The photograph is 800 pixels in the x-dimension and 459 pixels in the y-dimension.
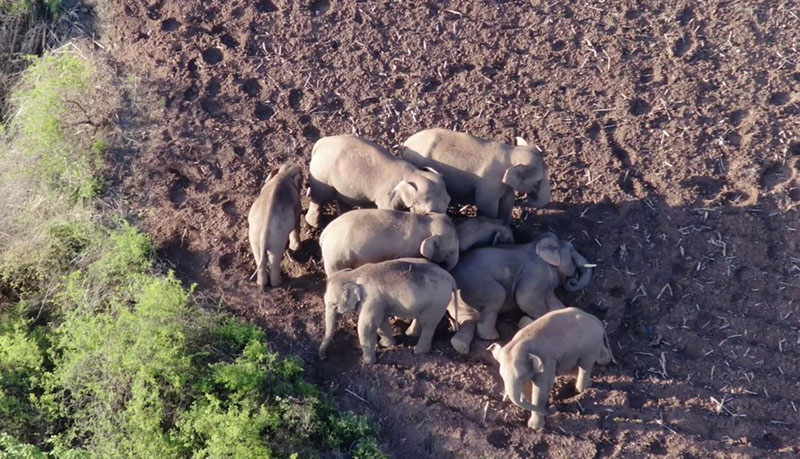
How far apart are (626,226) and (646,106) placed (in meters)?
1.76

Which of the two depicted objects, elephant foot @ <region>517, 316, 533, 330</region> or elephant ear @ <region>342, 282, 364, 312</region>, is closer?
elephant ear @ <region>342, 282, 364, 312</region>

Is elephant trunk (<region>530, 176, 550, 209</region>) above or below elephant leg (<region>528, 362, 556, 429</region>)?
above

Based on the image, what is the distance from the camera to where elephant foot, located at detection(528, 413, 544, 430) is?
24.7 feet

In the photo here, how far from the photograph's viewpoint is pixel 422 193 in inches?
328

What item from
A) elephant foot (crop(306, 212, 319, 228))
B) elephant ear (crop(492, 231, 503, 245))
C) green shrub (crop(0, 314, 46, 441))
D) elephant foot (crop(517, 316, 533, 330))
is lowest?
green shrub (crop(0, 314, 46, 441))

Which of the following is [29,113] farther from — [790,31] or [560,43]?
[790,31]

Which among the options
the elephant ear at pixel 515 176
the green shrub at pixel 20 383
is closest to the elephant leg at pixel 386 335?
the elephant ear at pixel 515 176

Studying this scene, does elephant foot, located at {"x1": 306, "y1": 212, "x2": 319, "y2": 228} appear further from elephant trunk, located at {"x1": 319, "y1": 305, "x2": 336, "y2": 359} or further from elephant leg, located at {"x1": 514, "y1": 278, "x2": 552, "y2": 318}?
elephant leg, located at {"x1": 514, "y1": 278, "x2": 552, "y2": 318}

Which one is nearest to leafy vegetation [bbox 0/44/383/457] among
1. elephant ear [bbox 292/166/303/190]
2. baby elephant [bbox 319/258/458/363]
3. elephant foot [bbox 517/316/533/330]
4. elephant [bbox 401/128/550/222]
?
baby elephant [bbox 319/258/458/363]

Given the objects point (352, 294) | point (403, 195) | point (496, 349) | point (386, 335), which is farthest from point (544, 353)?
point (403, 195)

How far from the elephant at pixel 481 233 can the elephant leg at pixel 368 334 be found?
1188 millimetres

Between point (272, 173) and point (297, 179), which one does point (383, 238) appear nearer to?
point (297, 179)

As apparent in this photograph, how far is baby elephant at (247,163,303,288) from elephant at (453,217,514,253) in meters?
1.57

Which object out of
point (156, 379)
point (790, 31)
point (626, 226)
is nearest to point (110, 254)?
point (156, 379)
